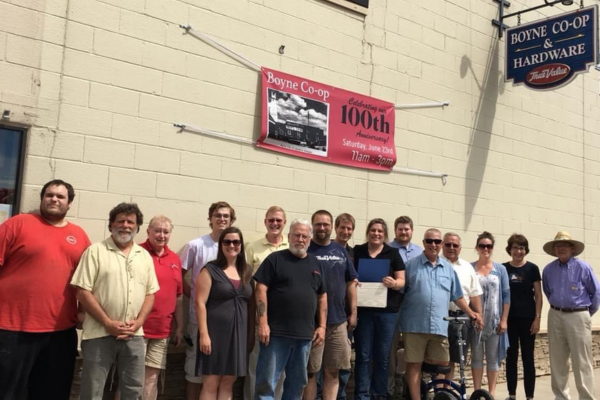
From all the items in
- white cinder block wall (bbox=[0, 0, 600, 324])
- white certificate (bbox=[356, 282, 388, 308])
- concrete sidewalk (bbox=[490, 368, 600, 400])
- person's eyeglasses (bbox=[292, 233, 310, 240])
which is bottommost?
concrete sidewalk (bbox=[490, 368, 600, 400])

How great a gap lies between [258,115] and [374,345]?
2792mm

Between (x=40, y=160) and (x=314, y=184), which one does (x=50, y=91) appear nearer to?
(x=40, y=160)

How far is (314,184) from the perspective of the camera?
7215 mm

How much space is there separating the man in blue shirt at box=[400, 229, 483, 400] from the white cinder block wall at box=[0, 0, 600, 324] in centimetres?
142

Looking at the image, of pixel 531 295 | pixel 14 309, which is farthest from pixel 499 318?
pixel 14 309

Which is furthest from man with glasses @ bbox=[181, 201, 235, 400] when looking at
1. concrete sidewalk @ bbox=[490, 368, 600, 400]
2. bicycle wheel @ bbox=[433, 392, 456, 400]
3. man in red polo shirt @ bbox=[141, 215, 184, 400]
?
concrete sidewalk @ bbox=[490, 368, 600, 400]

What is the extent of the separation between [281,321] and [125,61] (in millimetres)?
2877

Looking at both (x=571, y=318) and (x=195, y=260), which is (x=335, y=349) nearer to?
(x=195, y=260)

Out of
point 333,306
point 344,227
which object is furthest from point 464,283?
point 333,306

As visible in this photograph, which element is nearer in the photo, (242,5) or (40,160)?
(40,160)

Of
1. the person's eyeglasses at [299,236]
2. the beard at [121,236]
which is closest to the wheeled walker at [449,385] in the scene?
the person's eyeglasses at [299,236]

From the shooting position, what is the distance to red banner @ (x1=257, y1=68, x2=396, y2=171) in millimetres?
6848

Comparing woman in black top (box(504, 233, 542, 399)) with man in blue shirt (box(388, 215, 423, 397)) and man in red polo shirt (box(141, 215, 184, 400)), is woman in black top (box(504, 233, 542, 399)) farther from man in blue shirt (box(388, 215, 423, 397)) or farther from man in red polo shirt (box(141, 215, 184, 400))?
man in red polo shirt (box(141, 215, 184, 400))

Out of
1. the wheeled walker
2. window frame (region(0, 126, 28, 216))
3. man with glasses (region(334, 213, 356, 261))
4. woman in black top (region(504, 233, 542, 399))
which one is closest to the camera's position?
window frame (region(0, 126, 28, 216))
